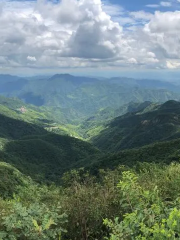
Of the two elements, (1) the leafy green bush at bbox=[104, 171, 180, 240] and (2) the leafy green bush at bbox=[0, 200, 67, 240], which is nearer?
(1) the leafy green bush at bbox=[104, 171, 180, 240]

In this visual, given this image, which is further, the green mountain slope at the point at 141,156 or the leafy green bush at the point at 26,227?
the green mountain slope at the point at 141,156

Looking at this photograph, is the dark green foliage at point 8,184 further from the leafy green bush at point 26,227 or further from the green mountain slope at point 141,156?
the leafy green bush at point 26,227

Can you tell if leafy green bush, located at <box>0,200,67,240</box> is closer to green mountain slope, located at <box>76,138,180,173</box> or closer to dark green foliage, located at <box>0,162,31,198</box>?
dark green foliage, located at <box>0,162,31,198</box>

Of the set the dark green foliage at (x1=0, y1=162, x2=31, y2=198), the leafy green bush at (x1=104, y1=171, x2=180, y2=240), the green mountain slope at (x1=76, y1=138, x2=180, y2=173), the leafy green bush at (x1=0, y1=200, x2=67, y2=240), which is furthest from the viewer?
the green mountain slope at (x1=76, y1=138, x2=180, y2=173)

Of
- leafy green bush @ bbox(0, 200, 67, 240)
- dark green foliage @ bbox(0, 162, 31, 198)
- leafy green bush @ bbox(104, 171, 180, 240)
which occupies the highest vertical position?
leafy green bush @ bbox(104, 171, 180, 240)

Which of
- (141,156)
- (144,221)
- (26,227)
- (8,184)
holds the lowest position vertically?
(8,184)

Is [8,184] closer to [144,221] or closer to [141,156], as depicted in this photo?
[141,156]

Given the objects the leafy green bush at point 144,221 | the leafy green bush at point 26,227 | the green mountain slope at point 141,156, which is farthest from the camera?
the green mountain slope at point 141,156

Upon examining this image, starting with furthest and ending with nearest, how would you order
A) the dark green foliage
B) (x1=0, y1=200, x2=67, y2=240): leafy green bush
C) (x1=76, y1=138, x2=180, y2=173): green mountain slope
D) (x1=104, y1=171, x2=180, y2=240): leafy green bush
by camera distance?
1. (x1=76, y1=138, x2=180, y2=173): green mountain slope
2. the dark green foliage
3. (x1=0, y1=200, x2=67, y2=240): leafy green bush
4. (x1=104, y1=171, x2=180, y2=240): leafy green bush

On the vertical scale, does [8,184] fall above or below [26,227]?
below

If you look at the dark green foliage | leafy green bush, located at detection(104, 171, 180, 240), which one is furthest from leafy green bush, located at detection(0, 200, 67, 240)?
the dark green foliage

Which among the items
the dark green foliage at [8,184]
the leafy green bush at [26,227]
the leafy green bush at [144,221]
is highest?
the leafy green bush at [144,221]

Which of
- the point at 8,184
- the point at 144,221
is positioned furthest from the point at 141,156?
the point at 144,221

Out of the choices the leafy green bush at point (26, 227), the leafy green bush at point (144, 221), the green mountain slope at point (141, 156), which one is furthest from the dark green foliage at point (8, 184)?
the leafy green bush at point (144, 221)
